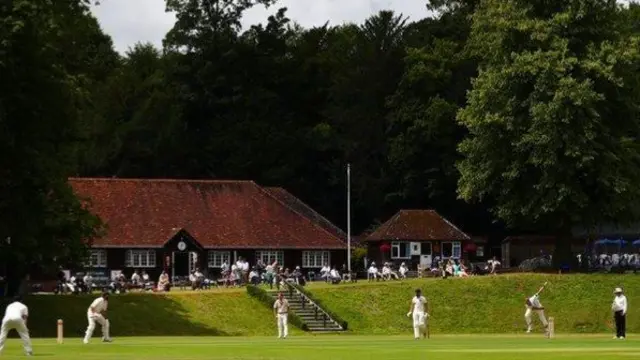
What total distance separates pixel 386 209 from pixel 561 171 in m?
36.6

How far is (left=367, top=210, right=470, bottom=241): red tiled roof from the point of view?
343ft

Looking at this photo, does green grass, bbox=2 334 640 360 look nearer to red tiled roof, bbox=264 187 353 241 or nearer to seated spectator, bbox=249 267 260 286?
seated spectator, bbox=249 267 260 286

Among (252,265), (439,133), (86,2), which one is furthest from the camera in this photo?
(439,133)

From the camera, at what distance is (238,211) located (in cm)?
10088

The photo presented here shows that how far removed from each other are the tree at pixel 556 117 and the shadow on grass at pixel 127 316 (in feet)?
72.0

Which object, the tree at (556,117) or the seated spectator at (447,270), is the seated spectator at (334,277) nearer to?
the seated spectator at (447,270)

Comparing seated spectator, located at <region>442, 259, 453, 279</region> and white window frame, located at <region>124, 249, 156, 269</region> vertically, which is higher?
white window frame, located at <region>124, 249, 156, 269</region>

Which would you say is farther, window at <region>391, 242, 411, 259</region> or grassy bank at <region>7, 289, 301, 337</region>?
window at <region>391, 242, 411, 259</region>

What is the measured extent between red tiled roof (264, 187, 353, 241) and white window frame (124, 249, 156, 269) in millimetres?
13069

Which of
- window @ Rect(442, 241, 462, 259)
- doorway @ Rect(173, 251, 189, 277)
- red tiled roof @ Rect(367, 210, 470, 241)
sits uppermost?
red tiled roof @ Rect(367, 210, 470, 241)

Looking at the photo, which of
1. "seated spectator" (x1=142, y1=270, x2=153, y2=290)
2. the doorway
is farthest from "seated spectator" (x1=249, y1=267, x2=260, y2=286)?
the doorway

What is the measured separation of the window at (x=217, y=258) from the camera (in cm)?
9756

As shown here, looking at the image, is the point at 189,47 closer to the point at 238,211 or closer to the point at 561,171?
the point at 238,211

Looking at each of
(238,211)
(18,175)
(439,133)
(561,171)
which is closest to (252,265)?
(238,211)
